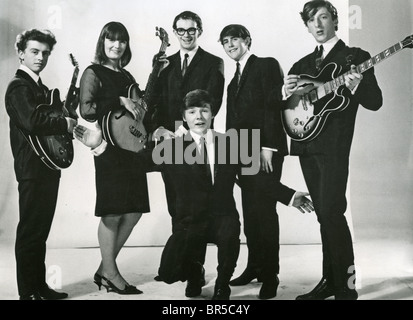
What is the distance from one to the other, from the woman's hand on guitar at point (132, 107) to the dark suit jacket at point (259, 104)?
1.85 feet

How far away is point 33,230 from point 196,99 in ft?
4.35

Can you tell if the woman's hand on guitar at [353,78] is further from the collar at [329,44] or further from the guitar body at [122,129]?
the guitar body at [122,129]

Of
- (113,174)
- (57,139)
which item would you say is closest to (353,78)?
(113,174)

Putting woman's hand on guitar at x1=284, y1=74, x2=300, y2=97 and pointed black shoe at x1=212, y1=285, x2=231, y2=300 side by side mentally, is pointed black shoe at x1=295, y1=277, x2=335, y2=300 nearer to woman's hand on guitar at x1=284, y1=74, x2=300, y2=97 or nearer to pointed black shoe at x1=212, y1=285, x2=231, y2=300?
pointed black shoe at x1=212, y1=285, x2=231, y2=300

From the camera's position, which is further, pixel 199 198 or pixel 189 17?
pixel 189 17

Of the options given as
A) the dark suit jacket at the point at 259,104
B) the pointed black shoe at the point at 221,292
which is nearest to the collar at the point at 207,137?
the dark suit jacket at the point at 259,104

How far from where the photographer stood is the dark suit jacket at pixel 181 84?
3.32 m

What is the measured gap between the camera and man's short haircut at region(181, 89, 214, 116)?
130 inches

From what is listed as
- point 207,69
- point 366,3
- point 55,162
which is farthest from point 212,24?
point 55,162

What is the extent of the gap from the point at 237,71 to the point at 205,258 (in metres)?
1.20

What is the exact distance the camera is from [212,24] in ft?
11.1

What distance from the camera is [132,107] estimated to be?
3316 mm

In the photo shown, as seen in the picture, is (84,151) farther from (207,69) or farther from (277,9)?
(277,9)

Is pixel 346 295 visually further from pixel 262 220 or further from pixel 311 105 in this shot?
pixel 311 105
